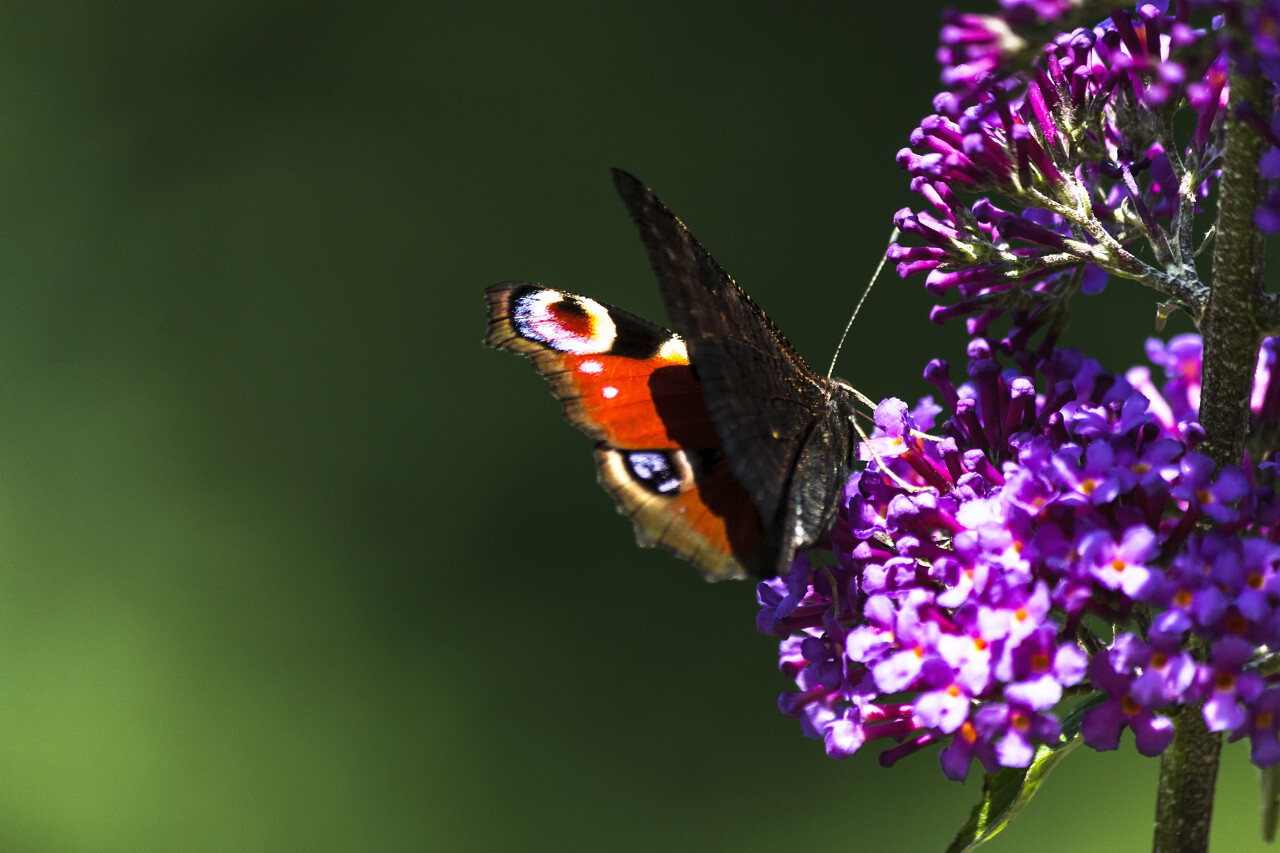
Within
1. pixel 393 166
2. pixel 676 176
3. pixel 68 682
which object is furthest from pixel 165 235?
pixel 676 176

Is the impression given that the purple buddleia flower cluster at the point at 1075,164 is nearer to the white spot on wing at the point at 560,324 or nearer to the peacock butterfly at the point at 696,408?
the peacock butterfly at the point at 696,408

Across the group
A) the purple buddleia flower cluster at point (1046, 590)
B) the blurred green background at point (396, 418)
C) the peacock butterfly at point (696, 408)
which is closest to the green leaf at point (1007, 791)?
the purple buddleia flower cluster at point (1046, 590)

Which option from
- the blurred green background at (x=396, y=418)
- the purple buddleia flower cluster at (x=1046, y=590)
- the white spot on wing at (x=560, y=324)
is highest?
the white spot on wing at (x=560, y=324)

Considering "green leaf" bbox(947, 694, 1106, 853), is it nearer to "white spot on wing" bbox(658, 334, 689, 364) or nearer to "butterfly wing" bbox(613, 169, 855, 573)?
"butterfly wing" bbox(613, 169, 855, 573)

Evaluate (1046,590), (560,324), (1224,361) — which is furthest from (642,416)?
(1224,361)

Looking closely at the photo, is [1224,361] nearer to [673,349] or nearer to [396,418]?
[673,349]

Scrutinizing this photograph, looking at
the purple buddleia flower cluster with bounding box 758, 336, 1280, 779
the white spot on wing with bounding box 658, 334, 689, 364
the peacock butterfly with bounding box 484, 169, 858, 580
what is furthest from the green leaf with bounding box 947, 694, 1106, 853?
the white spot on wing with bounding box 658, 334, 689, 364

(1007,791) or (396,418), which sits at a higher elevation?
(1007,791)
